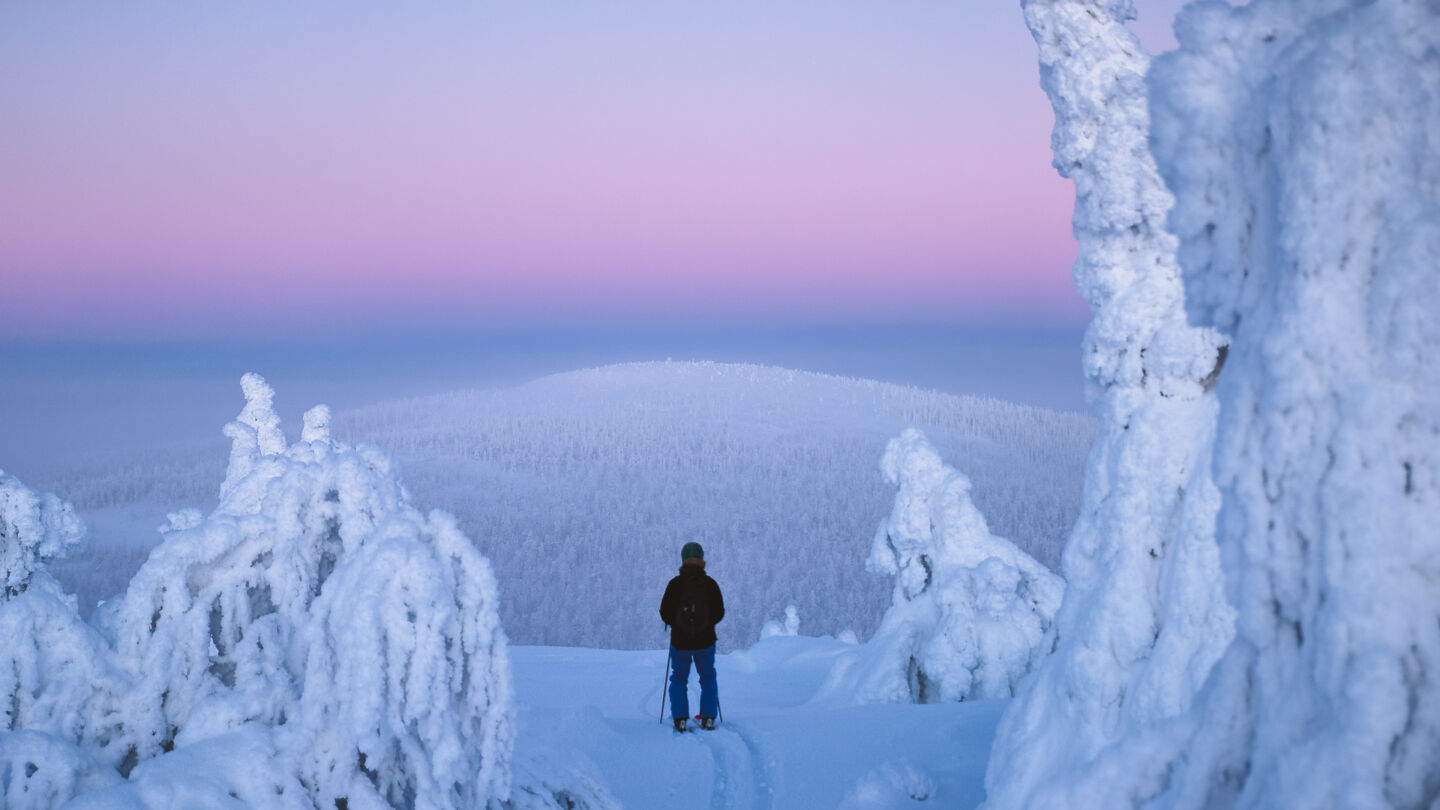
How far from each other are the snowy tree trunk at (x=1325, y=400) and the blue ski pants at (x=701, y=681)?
670 centimetres

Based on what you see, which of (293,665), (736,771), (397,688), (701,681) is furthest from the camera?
(701,681)

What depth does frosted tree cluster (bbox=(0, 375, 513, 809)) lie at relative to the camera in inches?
193

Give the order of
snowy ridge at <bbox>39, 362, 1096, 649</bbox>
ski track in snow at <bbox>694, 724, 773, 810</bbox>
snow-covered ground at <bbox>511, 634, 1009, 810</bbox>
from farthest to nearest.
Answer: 1. snowy ridge at <bbox>39, 362, 1096, 649</bbox>
2. ski track in snow at <bbox>694, 724, 773, 810</bbox>
3. snow-covered ground at <bbox>511, 634, 1009, 810</bbox>

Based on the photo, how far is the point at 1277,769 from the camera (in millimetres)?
2717

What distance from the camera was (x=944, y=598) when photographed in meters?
15.2

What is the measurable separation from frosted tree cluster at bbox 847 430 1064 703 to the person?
19.8 feet

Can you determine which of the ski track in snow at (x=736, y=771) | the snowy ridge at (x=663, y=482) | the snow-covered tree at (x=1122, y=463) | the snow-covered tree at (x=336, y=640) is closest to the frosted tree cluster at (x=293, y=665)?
the snow-covered tree at (x=336, y=640)

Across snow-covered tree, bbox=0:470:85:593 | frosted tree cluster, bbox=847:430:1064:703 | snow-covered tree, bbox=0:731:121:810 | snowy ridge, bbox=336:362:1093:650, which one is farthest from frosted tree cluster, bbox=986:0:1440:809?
snowy ridge, bbox=336:362:1093:650

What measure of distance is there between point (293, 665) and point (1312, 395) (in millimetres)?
5944

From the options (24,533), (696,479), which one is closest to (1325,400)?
(24,533)

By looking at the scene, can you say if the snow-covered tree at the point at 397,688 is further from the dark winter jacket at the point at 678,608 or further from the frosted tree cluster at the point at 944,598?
the frosted tree cluster at the point at 944,598

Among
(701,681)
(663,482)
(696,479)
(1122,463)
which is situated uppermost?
(1122,463)

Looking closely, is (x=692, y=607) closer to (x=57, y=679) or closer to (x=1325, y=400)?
(x=57, y=679)

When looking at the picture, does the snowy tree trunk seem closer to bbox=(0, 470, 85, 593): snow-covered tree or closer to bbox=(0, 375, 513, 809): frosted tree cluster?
bbox=(0, 375, 513, 809): frosted tree cluster
